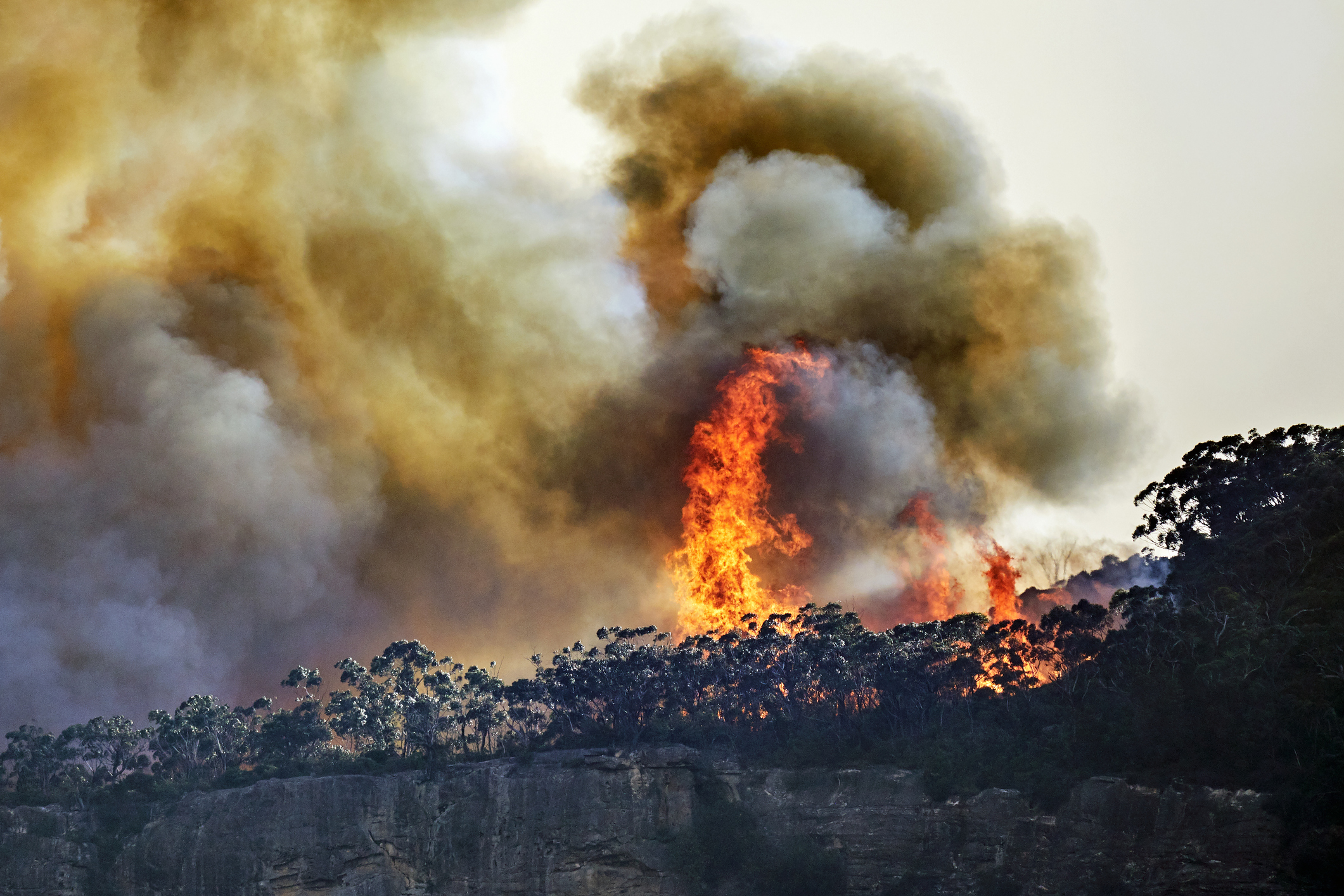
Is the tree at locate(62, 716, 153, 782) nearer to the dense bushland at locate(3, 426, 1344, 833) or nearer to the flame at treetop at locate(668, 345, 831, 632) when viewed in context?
the dense bushland at locate(3, 426, 1344, 833)

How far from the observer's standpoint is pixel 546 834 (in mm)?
104688

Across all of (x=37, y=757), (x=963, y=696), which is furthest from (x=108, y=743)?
(x=963, y=696)

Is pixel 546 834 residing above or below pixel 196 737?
below

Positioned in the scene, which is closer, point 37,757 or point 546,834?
point 546,834

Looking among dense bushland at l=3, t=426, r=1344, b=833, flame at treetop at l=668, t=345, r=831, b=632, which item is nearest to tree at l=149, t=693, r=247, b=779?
dense bushland at l=3, t=426, r=1344, b=833

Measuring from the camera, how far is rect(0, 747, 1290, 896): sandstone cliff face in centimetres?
8862

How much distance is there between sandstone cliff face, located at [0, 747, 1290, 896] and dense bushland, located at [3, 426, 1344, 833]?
2.70 m

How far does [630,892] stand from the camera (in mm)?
100938

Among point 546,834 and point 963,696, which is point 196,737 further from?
point 963,696

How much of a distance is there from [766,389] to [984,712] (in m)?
35.9

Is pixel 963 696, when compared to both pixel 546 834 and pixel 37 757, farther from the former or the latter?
pixel 37 757

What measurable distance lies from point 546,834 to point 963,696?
117 feet

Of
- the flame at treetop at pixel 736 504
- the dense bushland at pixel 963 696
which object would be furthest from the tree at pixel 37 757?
the flame at treetop at pixel 736 504

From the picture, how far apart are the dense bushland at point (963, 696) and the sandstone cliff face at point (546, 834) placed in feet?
8.87
